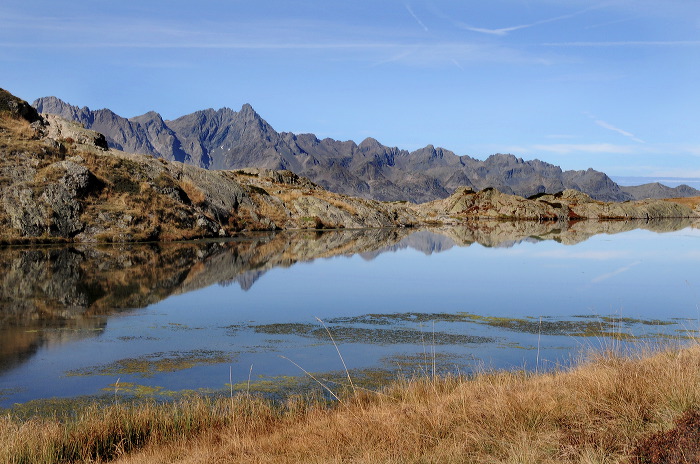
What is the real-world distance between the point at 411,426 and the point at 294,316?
1189 cm

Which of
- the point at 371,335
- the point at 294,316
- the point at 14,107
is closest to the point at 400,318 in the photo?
the point at 371,335

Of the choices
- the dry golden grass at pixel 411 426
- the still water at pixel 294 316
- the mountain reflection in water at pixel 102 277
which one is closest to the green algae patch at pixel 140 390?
the still water at pixel 294 316

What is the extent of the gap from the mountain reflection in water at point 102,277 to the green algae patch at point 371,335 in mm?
5248

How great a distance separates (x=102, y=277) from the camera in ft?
87.6

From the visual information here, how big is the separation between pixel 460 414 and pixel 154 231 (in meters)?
42.4

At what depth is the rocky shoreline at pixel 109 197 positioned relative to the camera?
4322 cm

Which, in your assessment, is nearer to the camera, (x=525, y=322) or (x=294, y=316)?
(x=525, y=322)

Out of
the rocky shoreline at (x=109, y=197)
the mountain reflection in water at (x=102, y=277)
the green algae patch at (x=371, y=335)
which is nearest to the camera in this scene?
the green algae patch at (x=371, y=335)

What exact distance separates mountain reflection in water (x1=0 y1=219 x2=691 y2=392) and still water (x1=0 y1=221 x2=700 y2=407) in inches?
3.7

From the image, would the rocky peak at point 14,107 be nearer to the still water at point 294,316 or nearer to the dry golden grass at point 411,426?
the still water at point 294,316

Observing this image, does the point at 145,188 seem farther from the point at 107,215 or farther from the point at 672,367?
the point at 672,367

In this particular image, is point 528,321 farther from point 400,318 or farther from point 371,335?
point 371,335

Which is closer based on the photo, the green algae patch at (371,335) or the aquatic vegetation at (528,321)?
the green algae patch at (371,335)

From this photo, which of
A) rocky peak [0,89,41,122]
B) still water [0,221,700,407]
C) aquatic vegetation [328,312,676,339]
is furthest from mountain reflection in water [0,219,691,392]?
rocky peak [0,89,41,122]
